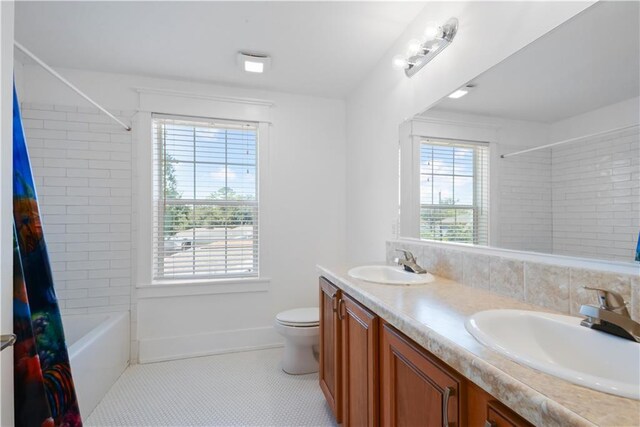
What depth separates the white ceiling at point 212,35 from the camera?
1.78 metres

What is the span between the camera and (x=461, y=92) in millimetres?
1529

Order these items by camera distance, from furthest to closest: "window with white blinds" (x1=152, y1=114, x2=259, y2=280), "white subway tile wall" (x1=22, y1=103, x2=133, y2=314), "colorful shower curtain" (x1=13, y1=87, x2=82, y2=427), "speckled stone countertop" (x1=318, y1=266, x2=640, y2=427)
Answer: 1. "window with white blinds" (x1=152, y1=114, x2=259, y2=280)
2. "white subway tile wall" (x1=22, y1=103, x2=133, y2=314)
3. "colorful shower curtain" (x1=13, y1=87, x2=82, y2=427)
4. "speckled stone countertop" (x1=318, y1=266, x2=640, y2=427)

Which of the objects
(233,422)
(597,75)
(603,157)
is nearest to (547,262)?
(603,157)

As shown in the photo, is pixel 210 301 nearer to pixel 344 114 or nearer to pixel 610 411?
pixel 344 114

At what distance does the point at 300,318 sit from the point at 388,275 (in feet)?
2.86

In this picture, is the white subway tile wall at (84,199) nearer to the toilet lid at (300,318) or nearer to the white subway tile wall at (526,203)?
the toilet lid at (300,318)

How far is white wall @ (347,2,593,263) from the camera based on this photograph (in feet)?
4.03

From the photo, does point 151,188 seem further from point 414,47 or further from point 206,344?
point 414,47

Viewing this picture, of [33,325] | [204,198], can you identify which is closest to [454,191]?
[33,325]

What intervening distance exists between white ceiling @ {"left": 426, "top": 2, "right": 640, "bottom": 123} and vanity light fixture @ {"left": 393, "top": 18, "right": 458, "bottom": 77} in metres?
0.28

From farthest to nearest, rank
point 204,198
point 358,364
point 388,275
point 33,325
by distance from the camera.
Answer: point 204,198 < point 388,275 < point 358,364 < point 33,325

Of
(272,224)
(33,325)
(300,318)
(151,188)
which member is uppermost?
(151,188)

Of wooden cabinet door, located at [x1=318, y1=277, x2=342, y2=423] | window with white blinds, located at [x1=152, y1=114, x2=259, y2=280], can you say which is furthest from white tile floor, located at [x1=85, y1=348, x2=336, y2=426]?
window with white blinds, located at [x1=152, y1=114, x2=259, y2=280]

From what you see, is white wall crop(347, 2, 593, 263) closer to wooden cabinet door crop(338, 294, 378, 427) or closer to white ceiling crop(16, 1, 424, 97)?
white ceiling crop(16, 1, 424, 97)
